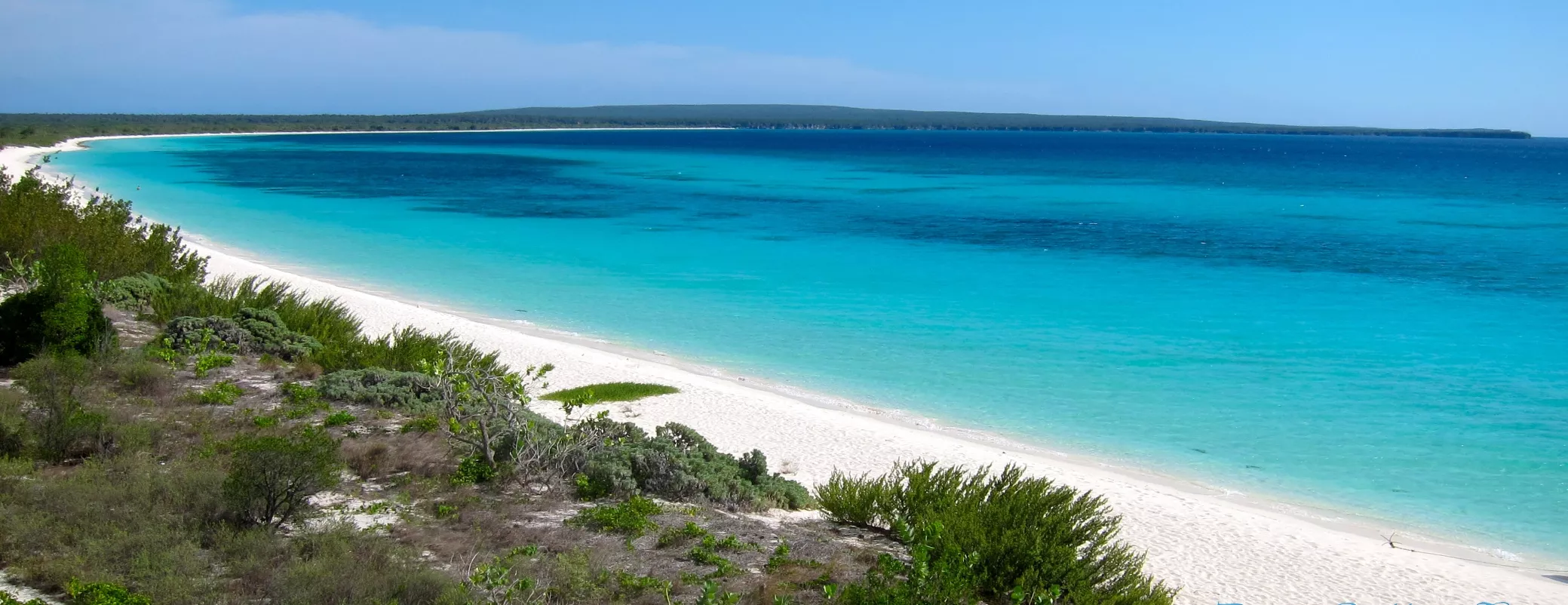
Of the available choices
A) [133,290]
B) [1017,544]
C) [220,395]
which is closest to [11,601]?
[220,395]

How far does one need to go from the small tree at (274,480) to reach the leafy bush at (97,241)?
371 inches

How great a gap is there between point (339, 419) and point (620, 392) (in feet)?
12.9

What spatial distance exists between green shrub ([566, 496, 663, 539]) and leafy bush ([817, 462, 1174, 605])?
1.76 metres

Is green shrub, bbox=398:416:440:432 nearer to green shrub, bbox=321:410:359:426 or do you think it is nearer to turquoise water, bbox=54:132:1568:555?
green shrub, bbox=321:410:359:426

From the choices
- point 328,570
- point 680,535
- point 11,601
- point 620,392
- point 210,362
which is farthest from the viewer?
point 620,392

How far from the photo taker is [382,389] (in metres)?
10.2

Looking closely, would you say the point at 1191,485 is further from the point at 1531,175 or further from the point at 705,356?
the point at 1531,175

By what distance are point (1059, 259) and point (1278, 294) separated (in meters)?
6.34

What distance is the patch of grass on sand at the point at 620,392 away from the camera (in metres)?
12.3

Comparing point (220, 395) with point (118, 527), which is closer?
point (118, 527)

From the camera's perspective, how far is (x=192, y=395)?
962 centimetres

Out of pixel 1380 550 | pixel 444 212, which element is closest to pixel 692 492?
pixel 1380 550

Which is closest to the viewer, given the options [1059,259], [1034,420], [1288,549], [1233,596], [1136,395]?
[1233,596]

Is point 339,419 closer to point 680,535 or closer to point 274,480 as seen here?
point 274,480
